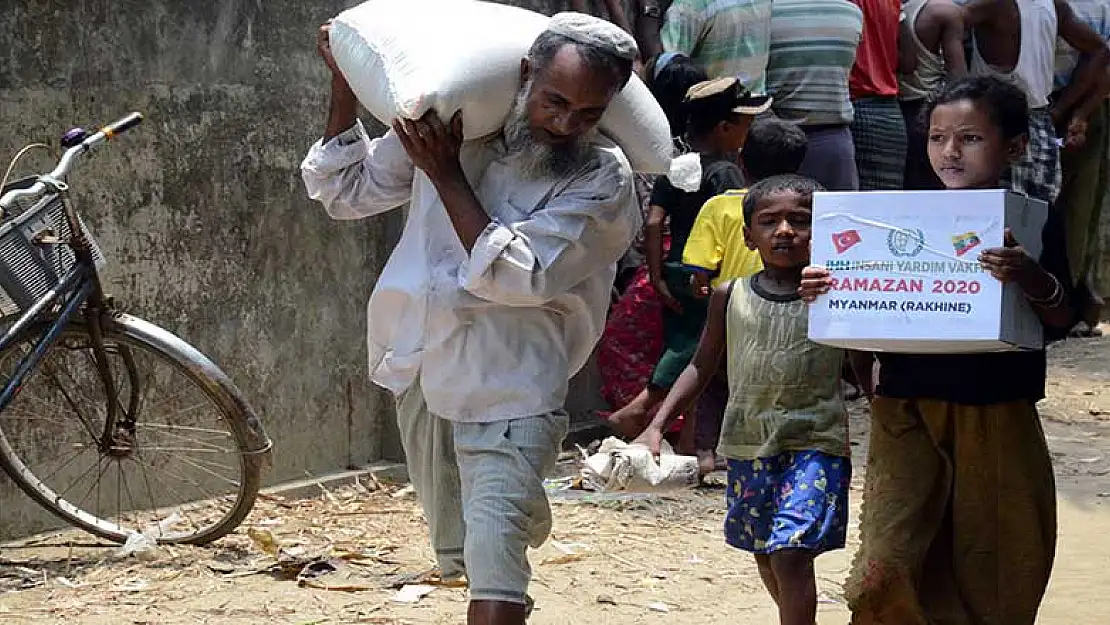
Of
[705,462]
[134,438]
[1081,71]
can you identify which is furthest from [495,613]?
[1081,71]

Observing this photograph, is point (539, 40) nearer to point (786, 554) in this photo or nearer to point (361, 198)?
point (361, 198)

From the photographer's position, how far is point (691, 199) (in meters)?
6.41

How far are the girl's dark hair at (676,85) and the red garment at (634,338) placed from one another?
2.05 ft

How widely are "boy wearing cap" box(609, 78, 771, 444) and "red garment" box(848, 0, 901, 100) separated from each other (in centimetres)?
146

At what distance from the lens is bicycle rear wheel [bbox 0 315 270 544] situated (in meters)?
5.07

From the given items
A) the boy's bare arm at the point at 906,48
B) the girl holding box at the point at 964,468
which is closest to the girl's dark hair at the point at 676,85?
the boy's bare arm at the point at 906,48

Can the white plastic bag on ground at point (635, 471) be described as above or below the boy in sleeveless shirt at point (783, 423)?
below

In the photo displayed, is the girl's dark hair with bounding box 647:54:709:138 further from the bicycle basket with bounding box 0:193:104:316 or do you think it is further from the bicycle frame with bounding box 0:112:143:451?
the bicycle basket with bounding box 0:193:104:316

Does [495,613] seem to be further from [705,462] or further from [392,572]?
[705,462]

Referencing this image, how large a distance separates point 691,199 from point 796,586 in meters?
2.78

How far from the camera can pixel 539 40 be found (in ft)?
11.2

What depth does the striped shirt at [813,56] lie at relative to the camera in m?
7.23

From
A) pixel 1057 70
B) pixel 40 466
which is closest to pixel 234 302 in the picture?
pixel 40 466

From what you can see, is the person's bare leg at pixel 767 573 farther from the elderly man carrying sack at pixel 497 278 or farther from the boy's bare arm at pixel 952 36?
the boy's bare arm at pixel 952 36
